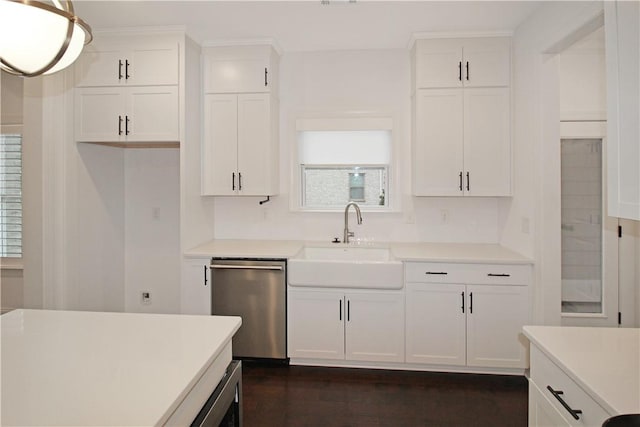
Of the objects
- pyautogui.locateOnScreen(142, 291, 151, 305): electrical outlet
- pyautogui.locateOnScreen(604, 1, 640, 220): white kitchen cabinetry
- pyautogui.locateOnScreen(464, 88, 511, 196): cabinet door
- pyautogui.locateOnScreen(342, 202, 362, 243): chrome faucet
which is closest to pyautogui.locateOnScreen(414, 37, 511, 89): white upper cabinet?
pyautogui.locateOnScreen(464, 88, 511, 196): cabinet door

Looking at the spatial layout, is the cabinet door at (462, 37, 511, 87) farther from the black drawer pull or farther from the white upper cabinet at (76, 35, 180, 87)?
the black drawer pull

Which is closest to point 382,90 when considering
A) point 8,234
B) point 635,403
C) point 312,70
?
point 312,70

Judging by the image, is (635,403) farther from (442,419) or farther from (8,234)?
(8,234)

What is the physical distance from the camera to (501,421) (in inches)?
→ 93.4

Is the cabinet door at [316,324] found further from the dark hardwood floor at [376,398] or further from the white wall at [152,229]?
the white wall at [152,229]

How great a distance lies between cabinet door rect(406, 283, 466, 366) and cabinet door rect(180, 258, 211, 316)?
1.63 m

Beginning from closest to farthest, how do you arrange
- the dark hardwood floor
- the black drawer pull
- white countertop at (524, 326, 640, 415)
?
white countertop at (524, 326, 640, 415) → the black drawer pull → the dark hardwood floor

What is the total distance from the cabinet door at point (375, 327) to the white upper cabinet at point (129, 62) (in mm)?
2361

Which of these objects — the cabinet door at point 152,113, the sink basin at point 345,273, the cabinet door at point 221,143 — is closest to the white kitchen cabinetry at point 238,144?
the cabinet door at point 221,143

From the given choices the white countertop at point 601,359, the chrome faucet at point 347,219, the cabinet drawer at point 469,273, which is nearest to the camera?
the white countertop at point 601,359

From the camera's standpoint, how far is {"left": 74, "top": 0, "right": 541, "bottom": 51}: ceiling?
2.73 meters

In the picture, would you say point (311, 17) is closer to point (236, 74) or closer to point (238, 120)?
point (236, 74)

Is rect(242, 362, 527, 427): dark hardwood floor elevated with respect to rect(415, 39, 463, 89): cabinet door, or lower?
lower

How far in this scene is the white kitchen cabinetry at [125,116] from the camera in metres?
3.15
